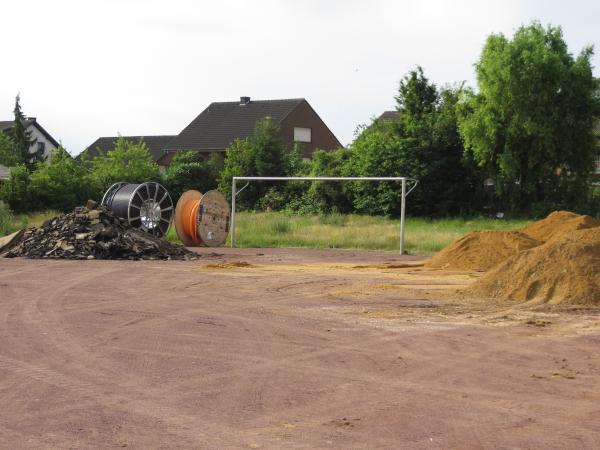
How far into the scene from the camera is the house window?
216ft

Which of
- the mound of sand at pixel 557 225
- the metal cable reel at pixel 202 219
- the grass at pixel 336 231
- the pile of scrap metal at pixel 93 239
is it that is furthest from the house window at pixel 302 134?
the mound of sand at pixel 557 225

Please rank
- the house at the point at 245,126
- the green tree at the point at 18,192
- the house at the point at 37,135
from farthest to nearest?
1. the house at the point at 37,135
2. the house at the point at 245,126
3. the green tree at the point at 18,192

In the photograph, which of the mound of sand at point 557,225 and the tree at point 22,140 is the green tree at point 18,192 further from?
the tree at point 22,140

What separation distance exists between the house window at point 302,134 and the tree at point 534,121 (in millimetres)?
26141

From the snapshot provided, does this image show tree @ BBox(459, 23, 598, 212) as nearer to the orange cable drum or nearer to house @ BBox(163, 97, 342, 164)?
the orange cable drum

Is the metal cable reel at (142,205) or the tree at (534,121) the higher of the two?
the tree at (534,121)

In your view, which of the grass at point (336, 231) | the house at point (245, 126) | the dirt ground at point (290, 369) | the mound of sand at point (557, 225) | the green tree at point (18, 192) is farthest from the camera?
the house at point (245, 126)

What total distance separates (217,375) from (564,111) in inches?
1371

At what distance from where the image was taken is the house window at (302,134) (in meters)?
65.8

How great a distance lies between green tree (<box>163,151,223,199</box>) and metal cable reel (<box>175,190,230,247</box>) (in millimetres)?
16457

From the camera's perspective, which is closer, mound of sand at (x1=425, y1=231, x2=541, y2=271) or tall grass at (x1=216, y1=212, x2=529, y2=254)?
mound of sand at (x1=425, y1=231, x2=541, y2=271)

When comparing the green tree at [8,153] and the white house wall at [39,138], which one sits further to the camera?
the white house wall at [39,138]

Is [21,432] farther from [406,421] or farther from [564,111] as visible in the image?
[564,111]

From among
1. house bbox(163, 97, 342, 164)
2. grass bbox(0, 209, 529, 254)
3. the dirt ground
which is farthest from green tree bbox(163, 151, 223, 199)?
the dirt ground
